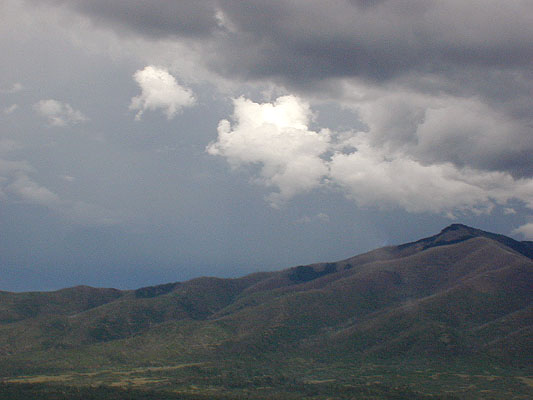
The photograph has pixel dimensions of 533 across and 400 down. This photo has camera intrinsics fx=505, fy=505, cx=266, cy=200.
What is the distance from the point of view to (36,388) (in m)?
162

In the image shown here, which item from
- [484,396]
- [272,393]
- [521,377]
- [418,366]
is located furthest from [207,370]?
[521,377]

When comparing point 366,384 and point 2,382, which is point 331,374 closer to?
point 366,384

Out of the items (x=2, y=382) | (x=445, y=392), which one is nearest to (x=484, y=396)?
(x=445, y=392)

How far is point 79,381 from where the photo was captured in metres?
179

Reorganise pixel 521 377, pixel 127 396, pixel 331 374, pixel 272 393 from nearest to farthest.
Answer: pixel 127 396, pixel 272 393, pixel 521 377, pixel 331 374

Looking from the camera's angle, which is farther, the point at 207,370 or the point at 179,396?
the point at 207,370

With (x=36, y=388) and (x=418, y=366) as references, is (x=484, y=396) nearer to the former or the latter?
(x=418, y=366)

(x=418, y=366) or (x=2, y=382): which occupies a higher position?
(x=2, y=382)

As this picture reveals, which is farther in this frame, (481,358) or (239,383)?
(481,358)

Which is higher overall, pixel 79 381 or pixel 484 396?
pixel 79 381

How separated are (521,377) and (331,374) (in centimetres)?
6692

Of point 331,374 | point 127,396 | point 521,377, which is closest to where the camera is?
point 127,396

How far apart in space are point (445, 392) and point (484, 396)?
11495 millimetres

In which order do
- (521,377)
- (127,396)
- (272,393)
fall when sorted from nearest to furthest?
1. (127,396)
2. (272,393)
3. (521,377)
